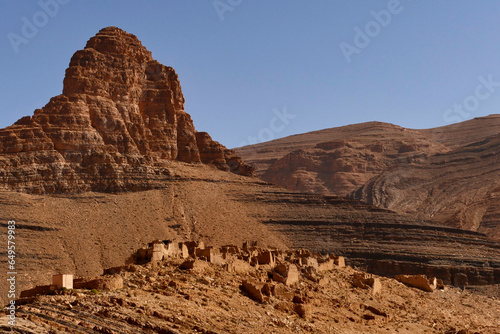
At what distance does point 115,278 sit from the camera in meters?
34.3

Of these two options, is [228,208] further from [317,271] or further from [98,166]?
[317,271]

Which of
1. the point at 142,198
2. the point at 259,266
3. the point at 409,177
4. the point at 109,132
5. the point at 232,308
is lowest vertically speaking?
the point at 232,308

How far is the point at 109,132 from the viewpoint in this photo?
9900cm

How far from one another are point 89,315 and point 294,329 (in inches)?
398

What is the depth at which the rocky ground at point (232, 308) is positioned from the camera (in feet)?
96.4

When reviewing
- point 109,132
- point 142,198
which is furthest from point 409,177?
point 142,198

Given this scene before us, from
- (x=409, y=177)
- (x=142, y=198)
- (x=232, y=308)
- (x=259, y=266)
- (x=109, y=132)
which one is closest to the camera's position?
(x=232, y=308)

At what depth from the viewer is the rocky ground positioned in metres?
29.4

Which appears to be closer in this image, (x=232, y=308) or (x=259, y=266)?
(x=232, y=308)

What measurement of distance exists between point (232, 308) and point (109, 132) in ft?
214

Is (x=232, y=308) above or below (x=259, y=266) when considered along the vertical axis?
below

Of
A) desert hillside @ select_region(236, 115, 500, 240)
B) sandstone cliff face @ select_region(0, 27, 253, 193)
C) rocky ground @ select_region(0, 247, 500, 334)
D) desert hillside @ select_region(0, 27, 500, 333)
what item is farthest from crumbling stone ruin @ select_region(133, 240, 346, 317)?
desert hillside @ select_region(236, 115, 500, 240)

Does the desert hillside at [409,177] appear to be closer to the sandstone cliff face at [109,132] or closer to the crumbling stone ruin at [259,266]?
the sandstone cliff face at [109,132]

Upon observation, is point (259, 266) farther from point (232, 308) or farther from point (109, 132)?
point (109, 132)
